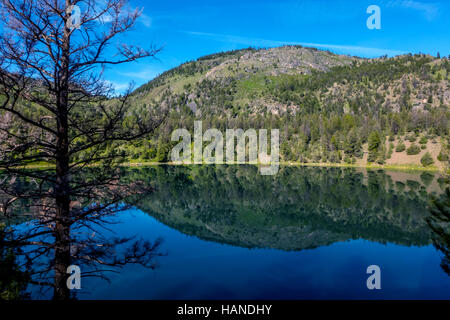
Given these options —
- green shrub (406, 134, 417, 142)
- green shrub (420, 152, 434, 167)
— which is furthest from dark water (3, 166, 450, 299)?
green shrub (406, 134, 417, 142)

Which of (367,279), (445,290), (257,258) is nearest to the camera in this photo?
(445,290)

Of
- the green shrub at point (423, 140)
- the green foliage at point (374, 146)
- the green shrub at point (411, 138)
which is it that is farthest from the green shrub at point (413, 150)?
the green foliage at point (374, 146)

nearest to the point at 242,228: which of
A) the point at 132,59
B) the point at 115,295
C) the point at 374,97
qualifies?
the point at 115,295

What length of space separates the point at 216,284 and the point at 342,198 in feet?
109

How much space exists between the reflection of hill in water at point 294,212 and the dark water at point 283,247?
12cm

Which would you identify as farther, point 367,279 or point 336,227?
point 336,227

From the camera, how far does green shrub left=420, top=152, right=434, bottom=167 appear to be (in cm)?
8181

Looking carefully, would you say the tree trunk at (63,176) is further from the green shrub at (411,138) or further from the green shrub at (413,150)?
the green shrub at (411,138)

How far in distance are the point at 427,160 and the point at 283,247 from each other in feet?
275

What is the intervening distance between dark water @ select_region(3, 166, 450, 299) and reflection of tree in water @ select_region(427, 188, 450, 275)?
1.59 feet

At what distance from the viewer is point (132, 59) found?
705 cm

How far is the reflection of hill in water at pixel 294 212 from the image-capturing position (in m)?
24.7

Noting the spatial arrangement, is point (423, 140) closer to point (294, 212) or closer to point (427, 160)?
point (427, 160)
